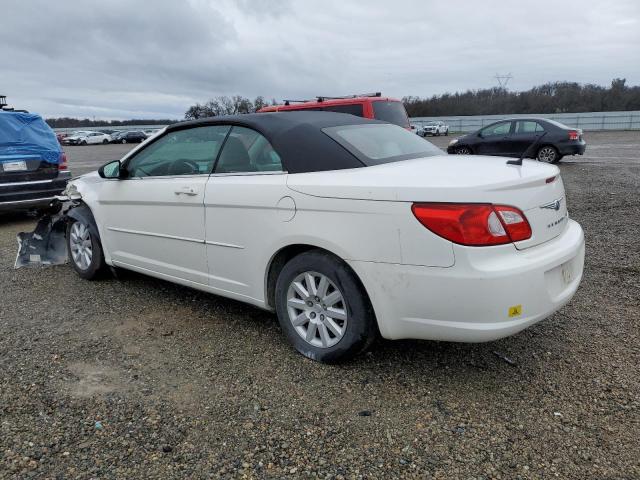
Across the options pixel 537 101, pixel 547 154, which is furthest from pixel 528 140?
pixel 537 101

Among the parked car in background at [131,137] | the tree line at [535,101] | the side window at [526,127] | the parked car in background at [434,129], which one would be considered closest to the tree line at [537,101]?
the tree line at [535,101]

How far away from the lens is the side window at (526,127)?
15.9m

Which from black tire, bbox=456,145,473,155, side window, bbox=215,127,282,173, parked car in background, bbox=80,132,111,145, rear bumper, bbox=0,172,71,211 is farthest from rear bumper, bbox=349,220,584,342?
parked car in background, bbox=80,132,111,145

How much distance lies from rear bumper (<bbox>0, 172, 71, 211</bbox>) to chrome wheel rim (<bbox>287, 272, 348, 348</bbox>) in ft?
20.2

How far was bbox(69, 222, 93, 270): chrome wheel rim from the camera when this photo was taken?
199 inches

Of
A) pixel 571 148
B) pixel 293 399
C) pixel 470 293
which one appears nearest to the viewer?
pixel 470 293

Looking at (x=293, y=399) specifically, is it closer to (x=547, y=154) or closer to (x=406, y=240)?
(x=406, y=240)

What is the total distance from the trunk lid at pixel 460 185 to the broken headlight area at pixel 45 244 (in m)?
3.82

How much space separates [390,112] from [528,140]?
6.44 meters

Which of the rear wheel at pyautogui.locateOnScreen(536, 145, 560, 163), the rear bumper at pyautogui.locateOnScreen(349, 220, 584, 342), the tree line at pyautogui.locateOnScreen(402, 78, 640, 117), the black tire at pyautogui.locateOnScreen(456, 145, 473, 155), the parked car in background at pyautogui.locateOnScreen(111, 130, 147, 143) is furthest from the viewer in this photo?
the tree line at pyautogui.locateOnScreen(402, 78, 640, 117)

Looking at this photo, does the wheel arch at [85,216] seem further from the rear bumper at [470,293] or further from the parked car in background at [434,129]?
the parked car in background at [434,129]

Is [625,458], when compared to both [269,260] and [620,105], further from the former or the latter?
[620,105]

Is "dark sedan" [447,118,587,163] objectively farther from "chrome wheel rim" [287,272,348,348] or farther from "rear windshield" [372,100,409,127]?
"chrome wheel rim" [287,272,348,348]

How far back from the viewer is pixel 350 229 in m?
2.97
